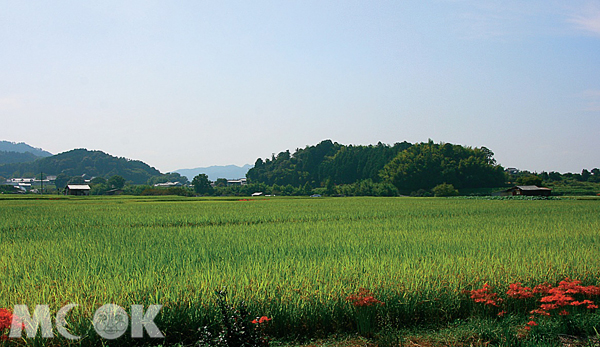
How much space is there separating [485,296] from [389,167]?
3766 inches

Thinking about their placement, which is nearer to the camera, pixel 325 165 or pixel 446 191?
pixel 446 191

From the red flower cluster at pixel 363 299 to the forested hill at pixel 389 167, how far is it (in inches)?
3479

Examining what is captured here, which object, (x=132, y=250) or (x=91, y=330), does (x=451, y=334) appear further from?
(x=132, y=250)

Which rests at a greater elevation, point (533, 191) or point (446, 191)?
point (533, 191)

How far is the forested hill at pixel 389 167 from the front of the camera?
89.9 meters

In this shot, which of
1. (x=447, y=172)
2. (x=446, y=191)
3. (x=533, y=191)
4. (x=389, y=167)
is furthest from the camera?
(x=389, y=167)

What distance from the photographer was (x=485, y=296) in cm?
548

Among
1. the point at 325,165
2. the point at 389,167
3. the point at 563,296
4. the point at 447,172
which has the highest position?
the point at 325,165

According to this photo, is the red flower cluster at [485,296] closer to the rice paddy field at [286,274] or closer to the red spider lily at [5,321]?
the rice paddy field at [286,274]

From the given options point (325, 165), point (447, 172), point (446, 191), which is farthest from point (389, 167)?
point (325, 165)

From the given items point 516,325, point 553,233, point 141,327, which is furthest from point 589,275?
point 141,327

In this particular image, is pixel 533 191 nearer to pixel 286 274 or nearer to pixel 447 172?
pixel 447 172

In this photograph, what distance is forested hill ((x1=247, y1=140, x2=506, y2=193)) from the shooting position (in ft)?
295

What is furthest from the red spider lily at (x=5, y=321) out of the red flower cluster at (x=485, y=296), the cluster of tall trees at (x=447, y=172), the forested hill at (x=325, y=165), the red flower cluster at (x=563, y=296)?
the forested hill at (x=325, y=165)
